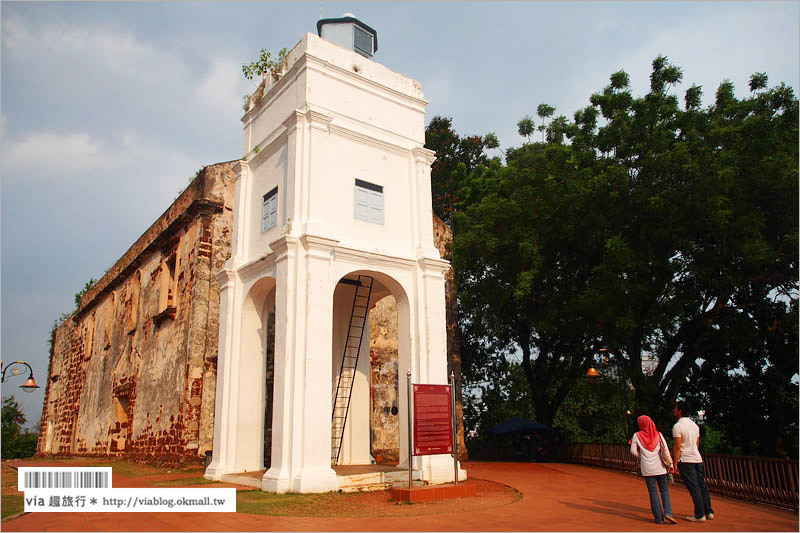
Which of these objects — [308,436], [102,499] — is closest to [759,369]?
[308,436]

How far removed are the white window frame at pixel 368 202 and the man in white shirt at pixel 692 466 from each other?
6363 millimetres

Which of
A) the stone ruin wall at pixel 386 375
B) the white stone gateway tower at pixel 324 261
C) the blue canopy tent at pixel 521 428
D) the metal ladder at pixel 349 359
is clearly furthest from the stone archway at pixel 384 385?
the blue canopy tent at pixel 521 428

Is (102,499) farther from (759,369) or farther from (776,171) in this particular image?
(759,369)

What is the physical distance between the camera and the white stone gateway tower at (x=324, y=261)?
9875 millimetres

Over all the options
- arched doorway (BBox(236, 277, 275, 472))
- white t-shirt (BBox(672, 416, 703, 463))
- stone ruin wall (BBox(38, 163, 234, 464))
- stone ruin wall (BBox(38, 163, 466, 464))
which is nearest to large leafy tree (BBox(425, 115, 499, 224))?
stone ruin wall (BBox(38, 163, 466, 464))

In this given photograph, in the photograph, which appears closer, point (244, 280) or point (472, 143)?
point (244, 280)

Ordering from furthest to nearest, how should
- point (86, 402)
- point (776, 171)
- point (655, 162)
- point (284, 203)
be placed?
point (86, 402)
point (655, 162)
point (776, 171)
point (284, 203)

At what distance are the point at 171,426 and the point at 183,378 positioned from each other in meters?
1.18

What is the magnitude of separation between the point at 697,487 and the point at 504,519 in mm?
2308

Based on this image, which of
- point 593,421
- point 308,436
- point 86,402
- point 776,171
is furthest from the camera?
point 593,421

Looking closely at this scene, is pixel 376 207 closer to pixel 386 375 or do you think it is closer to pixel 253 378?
pixel 253 378

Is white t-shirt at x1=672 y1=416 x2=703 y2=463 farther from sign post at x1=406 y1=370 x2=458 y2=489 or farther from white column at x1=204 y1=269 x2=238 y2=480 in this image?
white column at x1=204 y1=269 x2=238 y2=480

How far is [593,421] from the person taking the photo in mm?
30125

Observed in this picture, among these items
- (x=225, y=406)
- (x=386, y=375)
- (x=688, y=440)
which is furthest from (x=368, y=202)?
(x=688, y=440)
